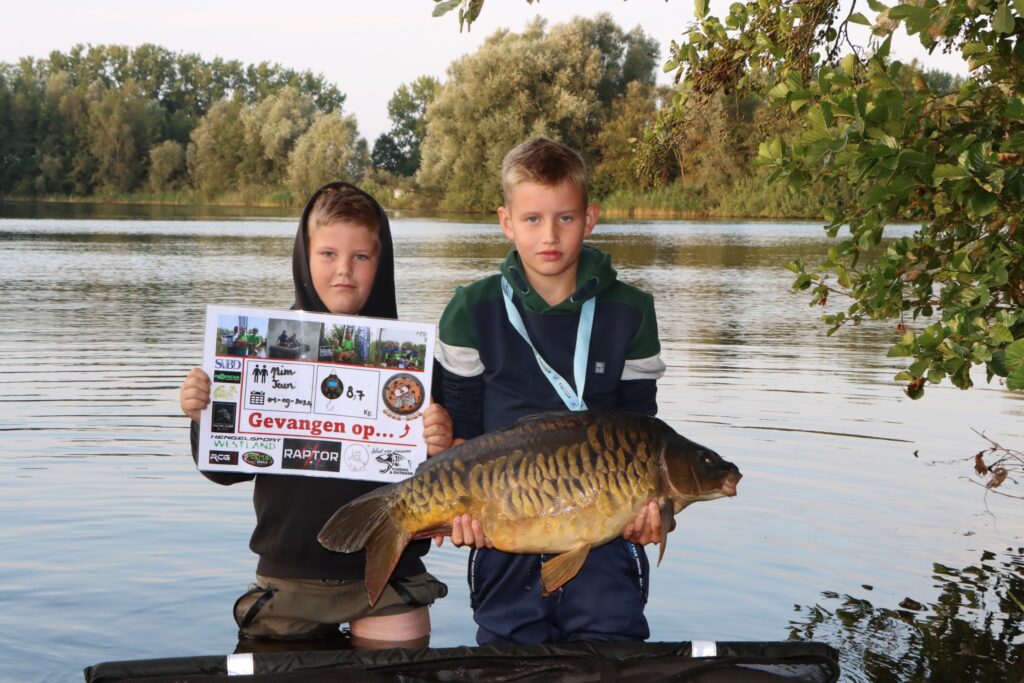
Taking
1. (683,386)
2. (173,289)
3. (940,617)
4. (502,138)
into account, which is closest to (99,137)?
(502,138)

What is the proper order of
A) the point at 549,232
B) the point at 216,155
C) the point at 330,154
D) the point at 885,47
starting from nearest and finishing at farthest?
the point at 549,232
the point at 885,47
the point at 330,154
the point at 216,155

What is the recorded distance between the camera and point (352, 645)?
172 inches

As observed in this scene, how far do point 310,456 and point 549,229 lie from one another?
3.59 feet

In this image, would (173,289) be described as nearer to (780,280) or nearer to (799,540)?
(780,280)

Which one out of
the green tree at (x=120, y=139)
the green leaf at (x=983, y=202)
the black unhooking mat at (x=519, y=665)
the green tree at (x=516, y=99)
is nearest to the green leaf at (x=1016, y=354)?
the green leaf at (x=983, y=202)

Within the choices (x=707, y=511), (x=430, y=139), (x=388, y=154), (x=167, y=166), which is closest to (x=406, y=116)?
(x=388, y=154)

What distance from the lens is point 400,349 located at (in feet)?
13.6

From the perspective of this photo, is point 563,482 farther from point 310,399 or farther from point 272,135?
point 272,135

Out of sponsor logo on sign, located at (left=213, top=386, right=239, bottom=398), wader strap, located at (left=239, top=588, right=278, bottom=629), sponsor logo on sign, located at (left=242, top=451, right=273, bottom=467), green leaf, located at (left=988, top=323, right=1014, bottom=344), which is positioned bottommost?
wader strap, located at (left=239, top=588, right=278, bottom=629)

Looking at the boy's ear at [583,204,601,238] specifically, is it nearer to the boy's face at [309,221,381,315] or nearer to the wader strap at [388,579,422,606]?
the boy's face at [309,221,381,315]

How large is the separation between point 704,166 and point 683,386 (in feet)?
164

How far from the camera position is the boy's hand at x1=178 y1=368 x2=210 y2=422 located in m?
4.11

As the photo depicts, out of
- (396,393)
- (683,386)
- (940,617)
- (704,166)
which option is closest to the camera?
(396,393)

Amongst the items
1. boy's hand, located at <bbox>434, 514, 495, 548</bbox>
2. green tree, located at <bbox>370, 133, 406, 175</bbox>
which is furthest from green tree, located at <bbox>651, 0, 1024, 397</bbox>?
green tree, located at <bbox>370, 133, 406, 175</bbox>
